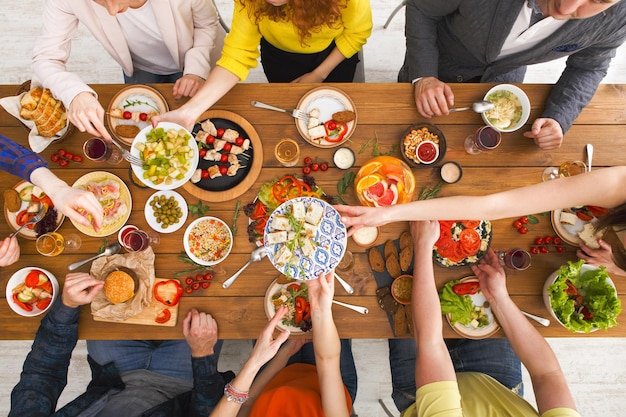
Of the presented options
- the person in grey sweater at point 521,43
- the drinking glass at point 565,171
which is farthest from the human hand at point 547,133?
the drinking glass at point 565,171

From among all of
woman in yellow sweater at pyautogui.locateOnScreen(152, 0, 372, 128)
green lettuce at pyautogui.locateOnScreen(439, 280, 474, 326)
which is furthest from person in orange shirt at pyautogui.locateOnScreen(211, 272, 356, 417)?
woman in yellow sweater at pyautogui.locateOnScreen(152, 0, 372, 128)

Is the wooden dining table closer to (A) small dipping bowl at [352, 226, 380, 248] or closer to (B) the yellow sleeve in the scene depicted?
(A) small dipping bowl at [352, 226, 380, 248]

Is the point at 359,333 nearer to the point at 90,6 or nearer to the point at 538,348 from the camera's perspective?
the point at 538,348

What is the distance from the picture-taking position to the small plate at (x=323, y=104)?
5.65 ft

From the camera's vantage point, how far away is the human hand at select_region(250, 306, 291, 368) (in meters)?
1.60

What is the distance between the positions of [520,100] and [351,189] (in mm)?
871

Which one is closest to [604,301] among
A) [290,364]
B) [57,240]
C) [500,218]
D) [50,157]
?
[500,218]

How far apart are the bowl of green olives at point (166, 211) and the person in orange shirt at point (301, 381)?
2.00 feet

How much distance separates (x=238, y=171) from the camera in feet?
5.62

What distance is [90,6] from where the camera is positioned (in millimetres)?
1708

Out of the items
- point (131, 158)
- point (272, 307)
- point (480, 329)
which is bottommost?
point (272, 307)

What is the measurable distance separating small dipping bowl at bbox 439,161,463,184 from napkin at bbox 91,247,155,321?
1.35 m

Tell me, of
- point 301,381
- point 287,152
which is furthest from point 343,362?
point 287,152

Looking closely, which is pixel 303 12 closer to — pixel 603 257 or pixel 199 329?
pixel 199 329
